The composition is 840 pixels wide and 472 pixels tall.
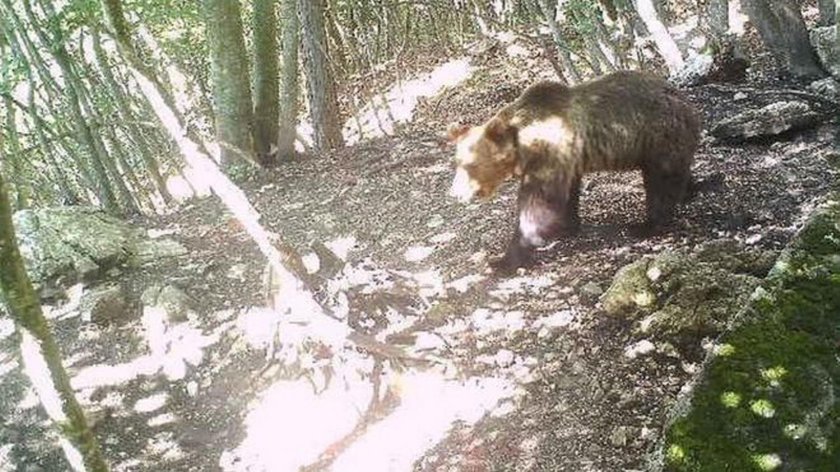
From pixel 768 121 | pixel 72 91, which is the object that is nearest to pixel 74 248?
pixel 72 91

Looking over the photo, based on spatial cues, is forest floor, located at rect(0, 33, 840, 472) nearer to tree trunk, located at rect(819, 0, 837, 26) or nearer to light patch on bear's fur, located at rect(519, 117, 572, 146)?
light patch on bear's fur, located at rect(519, 117, 572, 146)

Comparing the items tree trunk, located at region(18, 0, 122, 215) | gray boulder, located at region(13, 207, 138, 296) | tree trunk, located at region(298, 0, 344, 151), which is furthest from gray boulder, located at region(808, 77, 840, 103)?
tree trunk, located at region(18, 0, 122, 215)

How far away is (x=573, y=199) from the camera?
599cm

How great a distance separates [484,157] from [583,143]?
749 millimetres

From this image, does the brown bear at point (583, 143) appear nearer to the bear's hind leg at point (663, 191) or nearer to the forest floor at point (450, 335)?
the bear's hind leg at point (663, 191)

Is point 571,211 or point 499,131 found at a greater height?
point 499,131

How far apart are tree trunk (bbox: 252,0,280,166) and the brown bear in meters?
5.18

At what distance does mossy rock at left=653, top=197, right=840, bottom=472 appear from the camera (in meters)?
2.89

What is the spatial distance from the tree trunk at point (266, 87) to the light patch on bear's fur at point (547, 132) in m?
5.34

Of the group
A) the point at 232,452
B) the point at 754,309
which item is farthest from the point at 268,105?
the point at 754,309

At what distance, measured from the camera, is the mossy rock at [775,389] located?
2.89 meters

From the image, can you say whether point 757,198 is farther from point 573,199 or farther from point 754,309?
point 754,309

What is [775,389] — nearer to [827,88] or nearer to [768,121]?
[768,121]

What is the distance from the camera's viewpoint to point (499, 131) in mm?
5848
